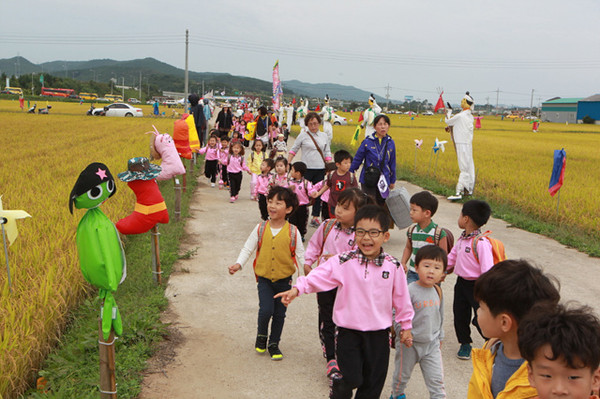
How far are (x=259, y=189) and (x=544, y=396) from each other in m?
6.88

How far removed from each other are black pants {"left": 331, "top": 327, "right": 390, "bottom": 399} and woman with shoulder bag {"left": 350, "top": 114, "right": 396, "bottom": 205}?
4.13m

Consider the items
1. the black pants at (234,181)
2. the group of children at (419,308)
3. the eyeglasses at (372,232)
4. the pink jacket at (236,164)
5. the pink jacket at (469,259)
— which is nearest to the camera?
the group of children at (419,308)

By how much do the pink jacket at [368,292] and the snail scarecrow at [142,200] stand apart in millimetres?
2250

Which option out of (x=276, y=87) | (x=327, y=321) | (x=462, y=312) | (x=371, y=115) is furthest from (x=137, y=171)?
(x=276, y=87)

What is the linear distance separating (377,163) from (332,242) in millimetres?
3435

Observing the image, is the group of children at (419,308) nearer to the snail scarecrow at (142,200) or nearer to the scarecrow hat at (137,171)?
the snail scarecrow at (142,200)

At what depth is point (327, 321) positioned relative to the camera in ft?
13.4

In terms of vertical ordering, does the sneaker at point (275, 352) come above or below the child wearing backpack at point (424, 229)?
below

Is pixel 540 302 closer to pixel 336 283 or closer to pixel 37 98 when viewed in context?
pixel 336 283

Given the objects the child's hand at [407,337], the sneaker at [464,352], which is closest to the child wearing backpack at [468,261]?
the sneaker at [464,352]

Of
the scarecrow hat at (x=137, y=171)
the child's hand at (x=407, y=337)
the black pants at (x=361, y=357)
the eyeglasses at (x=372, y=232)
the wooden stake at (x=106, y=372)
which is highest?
the scarecrow hat at (x=137, y=171)

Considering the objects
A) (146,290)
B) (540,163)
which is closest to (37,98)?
(540,163)

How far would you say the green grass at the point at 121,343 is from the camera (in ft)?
12.3

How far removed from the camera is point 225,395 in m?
3.85
